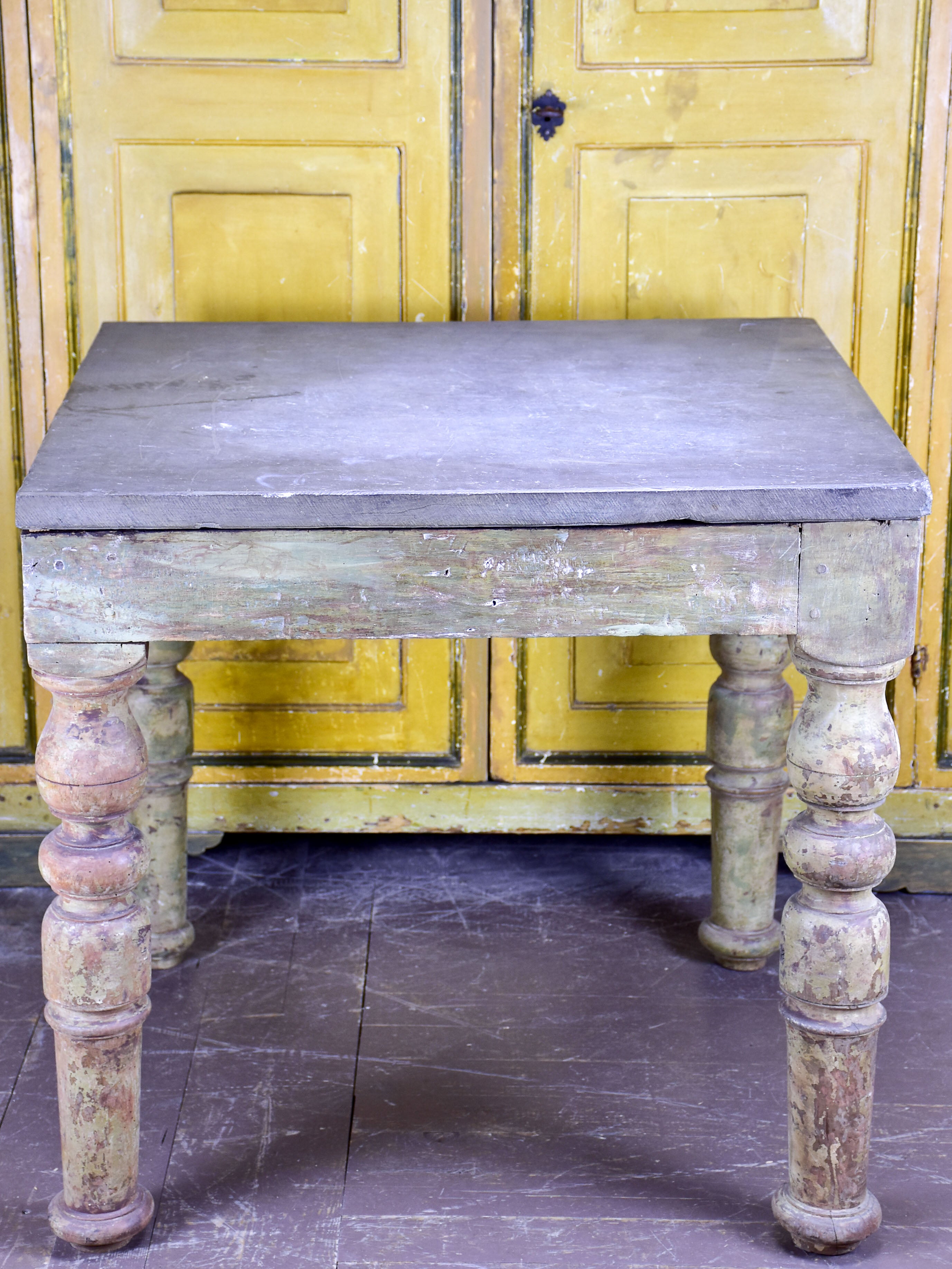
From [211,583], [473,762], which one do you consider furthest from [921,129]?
[211,583]

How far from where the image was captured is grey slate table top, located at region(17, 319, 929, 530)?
4.78 ft

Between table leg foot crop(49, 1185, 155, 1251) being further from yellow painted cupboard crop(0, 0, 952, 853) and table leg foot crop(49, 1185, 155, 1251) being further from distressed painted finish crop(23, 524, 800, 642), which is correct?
yellow painted cupboard crop(0, 0, 952, 853)

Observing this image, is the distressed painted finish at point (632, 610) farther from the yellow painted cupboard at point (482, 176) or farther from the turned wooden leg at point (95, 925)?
the yellow painted cupboard at point (482, 176)

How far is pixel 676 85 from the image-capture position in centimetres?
220

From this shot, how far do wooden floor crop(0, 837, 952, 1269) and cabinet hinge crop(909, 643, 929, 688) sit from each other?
349mm

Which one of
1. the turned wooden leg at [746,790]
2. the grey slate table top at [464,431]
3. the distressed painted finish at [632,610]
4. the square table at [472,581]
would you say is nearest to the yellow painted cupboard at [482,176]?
the grey slate table top at [464,431]

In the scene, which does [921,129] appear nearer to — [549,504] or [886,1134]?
[549,504]

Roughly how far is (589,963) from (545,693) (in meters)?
0.43

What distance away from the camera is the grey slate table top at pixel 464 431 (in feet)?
4.78

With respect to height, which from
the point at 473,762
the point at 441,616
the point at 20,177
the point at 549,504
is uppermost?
the point at 20,177

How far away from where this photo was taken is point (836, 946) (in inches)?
61.2

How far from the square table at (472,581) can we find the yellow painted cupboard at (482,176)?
0.57m

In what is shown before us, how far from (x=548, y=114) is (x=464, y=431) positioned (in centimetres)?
77

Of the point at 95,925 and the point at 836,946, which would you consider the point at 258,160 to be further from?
the point at 836,946
